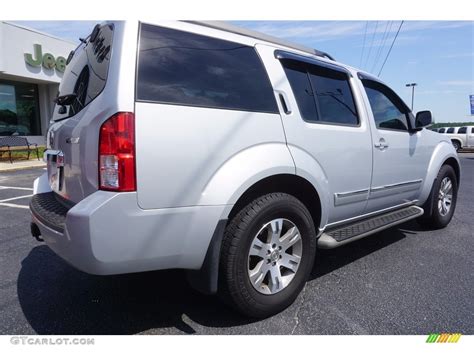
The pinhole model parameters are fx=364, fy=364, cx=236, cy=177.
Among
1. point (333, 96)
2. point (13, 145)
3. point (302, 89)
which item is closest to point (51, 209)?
point (302, 89)

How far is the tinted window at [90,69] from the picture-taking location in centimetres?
218

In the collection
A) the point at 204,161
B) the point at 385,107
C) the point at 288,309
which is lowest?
the point at 288,309

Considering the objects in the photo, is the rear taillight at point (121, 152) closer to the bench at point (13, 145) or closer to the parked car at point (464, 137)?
the bench at point (13, 145)

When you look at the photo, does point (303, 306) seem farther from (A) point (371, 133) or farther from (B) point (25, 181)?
(B) point (25, 181)

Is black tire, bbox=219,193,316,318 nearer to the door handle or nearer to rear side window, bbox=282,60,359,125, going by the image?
rear side window, bbox=282,60,359,125

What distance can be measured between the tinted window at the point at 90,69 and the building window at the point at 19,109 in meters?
16.0

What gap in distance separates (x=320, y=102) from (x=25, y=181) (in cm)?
890

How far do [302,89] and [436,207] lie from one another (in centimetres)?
275

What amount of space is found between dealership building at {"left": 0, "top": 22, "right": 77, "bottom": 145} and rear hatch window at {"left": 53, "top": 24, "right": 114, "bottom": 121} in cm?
1451

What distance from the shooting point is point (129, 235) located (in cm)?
198

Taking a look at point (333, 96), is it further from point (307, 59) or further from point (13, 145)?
point (13, 145)

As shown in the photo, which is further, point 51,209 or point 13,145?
point 13,145

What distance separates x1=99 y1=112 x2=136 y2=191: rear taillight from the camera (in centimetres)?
194

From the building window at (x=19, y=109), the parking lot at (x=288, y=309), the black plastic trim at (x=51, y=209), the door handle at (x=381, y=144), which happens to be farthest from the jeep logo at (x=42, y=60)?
the door handle at (x=381, y=144)
